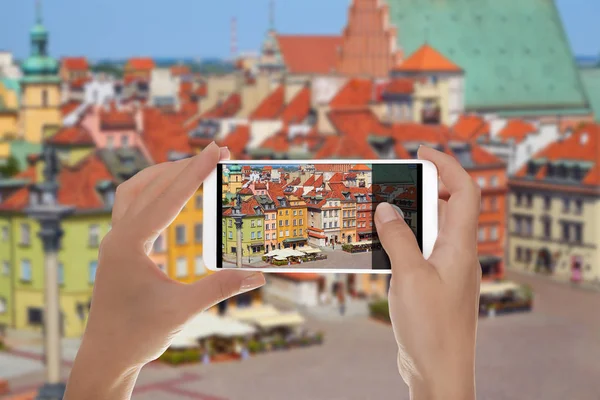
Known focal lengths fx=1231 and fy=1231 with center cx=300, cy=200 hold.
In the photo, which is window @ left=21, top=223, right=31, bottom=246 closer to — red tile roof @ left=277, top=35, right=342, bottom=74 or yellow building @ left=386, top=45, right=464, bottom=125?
yellow building @ left=386, top=45, right=464, bottom=125

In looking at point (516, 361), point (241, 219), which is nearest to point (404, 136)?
point (516, 361)

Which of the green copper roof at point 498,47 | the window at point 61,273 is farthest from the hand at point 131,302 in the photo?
the green copper roof at point 498,47

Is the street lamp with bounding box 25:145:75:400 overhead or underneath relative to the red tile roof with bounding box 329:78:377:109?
underneath

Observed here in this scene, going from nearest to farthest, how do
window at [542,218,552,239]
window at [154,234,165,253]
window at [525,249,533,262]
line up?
1. window at [154,234,165,253]
2. window at [542,218,552,239]
3. window at [525,249,533,262]

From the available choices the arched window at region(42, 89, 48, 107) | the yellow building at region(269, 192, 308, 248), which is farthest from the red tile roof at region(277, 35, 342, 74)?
the yellow building at region(269, 192, 308, 248)

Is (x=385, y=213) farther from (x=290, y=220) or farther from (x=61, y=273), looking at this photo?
(x=61, y=273)

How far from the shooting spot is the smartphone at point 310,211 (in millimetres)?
2150

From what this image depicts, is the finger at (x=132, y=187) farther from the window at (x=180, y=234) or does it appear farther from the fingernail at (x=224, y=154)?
the window at (x=180, y=234)

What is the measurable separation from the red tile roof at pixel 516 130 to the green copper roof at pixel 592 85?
394 inches

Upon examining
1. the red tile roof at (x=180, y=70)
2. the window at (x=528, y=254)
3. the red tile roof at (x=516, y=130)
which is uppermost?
the red tile roof at (x=180, y=70)

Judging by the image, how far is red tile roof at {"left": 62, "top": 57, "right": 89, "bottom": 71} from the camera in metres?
47.6

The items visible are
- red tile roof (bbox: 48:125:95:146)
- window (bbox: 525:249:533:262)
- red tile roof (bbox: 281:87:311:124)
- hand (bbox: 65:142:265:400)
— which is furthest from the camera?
red tile roof (bbox: 281:87:311:124)

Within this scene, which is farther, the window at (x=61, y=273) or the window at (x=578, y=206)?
the window at (x=578, y=206)

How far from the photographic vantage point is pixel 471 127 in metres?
35.3
